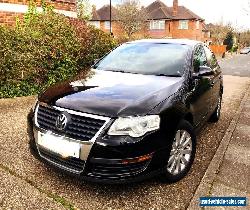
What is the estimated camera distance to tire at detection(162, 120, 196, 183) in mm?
3557

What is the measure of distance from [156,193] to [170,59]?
1971mm

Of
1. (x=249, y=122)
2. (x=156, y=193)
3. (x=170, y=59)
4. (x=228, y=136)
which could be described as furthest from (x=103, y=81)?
(x=249, y=122)

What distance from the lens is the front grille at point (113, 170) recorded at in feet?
9.91

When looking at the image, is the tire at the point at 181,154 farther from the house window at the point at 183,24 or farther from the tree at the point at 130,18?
the house window at the point at 183,24

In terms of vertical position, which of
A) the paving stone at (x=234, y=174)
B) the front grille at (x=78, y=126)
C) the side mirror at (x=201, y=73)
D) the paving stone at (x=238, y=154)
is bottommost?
the paving stone at (x=234, y=174)

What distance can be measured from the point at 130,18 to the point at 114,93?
37.3 m

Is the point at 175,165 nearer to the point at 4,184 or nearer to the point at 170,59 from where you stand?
the point at 170,59

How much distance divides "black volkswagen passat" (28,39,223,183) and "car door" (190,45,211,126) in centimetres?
1

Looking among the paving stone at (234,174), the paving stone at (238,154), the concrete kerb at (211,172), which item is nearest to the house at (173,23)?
the concrete kerb at (211,172)

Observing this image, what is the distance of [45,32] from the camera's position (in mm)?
8039

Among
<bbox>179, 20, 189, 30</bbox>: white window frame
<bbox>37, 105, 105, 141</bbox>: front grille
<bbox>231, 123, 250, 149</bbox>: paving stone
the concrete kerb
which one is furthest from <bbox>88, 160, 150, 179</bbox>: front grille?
<bbox>179, 20, 189, 30</bbox>: white window frame

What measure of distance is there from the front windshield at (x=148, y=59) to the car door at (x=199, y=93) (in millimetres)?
222

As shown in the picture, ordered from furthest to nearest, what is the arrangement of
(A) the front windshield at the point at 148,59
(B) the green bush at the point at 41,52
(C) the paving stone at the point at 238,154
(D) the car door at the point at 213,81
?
(B) the green bush at the point at 41,52
(D) the car door at the point at 213,81
(C) the paving stone at the point at 238,154
(A) the front windshield at the point at 148,59

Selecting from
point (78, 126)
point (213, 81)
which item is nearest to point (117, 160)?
point (78, 126)
